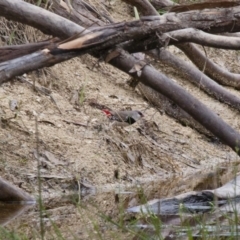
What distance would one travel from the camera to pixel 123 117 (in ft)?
20.0

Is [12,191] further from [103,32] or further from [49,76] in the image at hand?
[49,76]

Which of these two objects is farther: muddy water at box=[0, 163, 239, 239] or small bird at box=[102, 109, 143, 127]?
small bird at box=[102, 109, 143, 127]

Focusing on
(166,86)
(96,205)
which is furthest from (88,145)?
(96,205)

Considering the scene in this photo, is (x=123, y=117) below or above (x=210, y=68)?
below

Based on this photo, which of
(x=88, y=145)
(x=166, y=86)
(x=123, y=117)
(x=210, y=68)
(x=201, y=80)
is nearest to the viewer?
(x=166, y=86)

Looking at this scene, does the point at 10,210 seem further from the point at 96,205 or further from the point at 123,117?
the point at 123,117

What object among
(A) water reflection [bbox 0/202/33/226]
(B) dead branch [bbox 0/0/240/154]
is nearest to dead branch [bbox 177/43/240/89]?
(B) dead branch [bbox 0/0/240/154]

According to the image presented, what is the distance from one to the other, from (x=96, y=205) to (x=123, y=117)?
279 centimetres

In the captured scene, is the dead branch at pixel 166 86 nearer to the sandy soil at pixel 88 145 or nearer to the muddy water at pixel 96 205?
the muddy water at pixel 96 205

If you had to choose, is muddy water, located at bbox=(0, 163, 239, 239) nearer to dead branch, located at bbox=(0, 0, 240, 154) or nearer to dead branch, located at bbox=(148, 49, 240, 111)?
dead branch, located at bbox=(0, 0, 240, 154)

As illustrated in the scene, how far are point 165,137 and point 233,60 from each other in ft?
8.55

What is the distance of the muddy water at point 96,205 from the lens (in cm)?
343

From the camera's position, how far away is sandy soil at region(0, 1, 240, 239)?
193 inches

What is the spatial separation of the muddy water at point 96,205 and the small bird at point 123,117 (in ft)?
1.90
